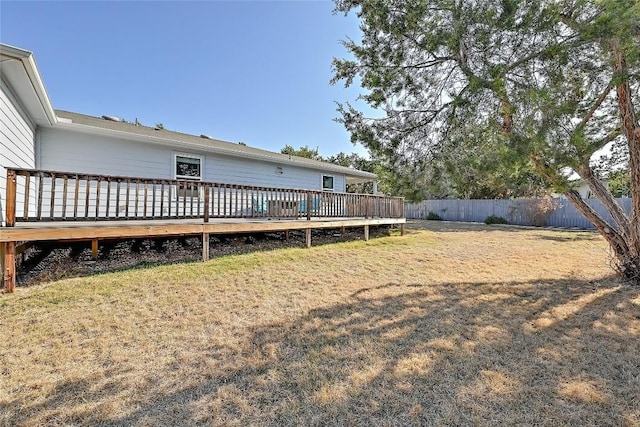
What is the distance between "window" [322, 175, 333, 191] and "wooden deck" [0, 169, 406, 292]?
3440mm

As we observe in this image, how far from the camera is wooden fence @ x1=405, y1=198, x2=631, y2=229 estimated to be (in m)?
16.7

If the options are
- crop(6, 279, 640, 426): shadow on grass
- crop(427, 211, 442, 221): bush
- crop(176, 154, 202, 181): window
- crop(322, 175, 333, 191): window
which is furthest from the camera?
crop(427, 211, 442, 221): bush

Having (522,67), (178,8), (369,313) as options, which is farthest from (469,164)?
(178,8)

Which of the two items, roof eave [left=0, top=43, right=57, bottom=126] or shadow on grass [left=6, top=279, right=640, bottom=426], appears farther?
roof eave [left=0, top=43, right=57, bottom=126]

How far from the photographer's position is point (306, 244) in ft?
28.2

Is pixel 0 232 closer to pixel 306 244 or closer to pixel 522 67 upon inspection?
pixel 306 244

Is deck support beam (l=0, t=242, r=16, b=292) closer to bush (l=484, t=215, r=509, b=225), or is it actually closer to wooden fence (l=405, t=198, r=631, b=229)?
wooden fence (l=405, t=198, r=631, b=229)

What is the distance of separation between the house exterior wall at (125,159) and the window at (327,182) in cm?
325

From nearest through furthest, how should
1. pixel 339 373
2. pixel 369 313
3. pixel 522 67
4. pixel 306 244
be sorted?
pixel 339 373 < pixel 369 313 < pixel 522 67 < pixel 306 244

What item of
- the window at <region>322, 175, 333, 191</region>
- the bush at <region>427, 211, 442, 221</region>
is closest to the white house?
Result: the window at <region>322, 175, 333, 191</region>

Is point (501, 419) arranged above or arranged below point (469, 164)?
below

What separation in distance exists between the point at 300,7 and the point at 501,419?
10774 mm

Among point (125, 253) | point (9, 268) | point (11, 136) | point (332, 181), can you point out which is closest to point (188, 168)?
point (125, 253)

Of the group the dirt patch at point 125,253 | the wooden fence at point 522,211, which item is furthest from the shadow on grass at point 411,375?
the wooden fence at point 522,211
